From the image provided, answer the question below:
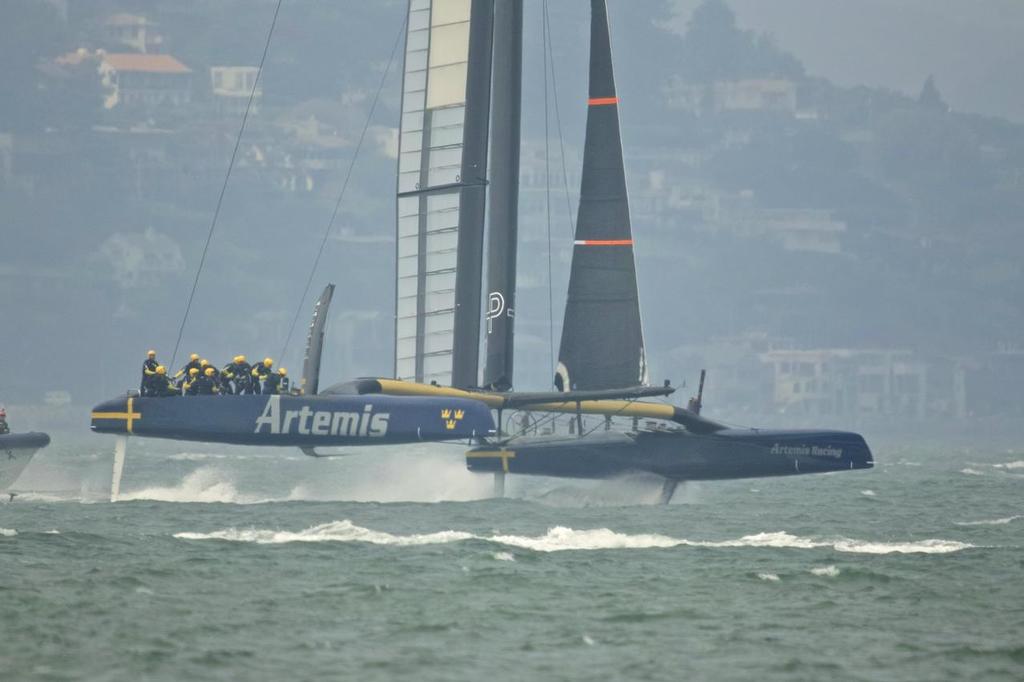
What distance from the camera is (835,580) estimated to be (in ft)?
84.3

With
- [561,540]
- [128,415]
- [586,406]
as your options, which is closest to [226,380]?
[128,415]

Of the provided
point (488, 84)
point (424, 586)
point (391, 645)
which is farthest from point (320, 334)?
point (391, 645)

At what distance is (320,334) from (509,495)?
323 inches

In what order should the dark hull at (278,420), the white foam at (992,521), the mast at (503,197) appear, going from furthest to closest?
1. the mast at (503,197)
2. the white foam at (992,521)
3. the dark hull at (278,420)

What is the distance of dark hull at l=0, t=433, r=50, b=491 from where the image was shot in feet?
120

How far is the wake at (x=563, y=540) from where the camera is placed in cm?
2934

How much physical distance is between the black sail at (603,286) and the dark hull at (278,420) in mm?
5602

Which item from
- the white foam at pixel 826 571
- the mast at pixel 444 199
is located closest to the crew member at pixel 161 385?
the mast at pixel 444 199

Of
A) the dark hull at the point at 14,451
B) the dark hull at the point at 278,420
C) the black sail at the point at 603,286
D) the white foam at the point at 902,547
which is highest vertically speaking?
the black sail at the point at 603,286

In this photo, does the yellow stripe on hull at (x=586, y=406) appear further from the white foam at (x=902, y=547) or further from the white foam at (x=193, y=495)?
the white foam at (x=902, y=547)

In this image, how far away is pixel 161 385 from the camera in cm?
3391

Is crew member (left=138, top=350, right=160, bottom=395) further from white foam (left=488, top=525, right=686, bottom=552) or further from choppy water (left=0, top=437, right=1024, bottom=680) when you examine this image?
white foam (left=488, top=525, right=686, bottom=552)

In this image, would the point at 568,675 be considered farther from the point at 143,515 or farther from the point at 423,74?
the point at 423,74

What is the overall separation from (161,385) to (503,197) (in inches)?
332
